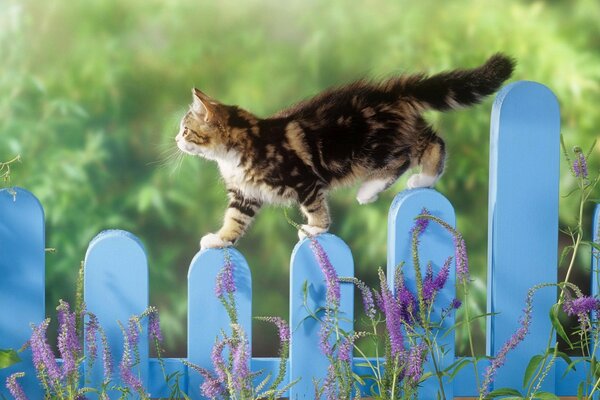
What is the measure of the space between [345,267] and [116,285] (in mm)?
429

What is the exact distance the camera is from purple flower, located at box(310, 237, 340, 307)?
1833 millimetres

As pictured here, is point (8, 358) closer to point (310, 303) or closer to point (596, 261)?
point (310, 303)

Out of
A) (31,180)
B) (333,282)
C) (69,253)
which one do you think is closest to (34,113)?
(31,180)

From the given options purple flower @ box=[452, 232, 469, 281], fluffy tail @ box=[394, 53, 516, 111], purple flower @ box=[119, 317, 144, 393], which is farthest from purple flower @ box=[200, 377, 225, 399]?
fluffy tail @ box=[394, 53, 516, 111]

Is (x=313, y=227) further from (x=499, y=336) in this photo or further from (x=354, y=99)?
(x=499, y=336)

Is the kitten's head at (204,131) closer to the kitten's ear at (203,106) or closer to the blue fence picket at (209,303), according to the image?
the kitten's ear at (203,106)

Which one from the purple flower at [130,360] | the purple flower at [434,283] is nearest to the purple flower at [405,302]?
the purple flower at [434,283]

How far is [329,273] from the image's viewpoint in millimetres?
1834

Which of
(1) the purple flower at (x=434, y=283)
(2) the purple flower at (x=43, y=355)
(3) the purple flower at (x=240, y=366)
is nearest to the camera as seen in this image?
(3) the purple flower at (x=240, y=366)

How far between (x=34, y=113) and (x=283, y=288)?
865 millimetres

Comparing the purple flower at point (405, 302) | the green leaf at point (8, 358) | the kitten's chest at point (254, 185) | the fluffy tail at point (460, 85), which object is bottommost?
the green leaf at point (8, 358)

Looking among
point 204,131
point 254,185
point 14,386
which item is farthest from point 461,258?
point 14,386

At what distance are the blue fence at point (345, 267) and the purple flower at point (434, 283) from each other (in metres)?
0.09

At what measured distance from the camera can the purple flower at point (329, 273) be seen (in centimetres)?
183
